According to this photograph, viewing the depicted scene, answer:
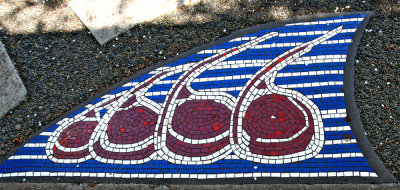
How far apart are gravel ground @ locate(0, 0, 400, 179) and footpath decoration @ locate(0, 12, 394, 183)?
0.13 m

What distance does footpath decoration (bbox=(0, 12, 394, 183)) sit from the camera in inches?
150

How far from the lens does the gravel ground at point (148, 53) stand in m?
4.14

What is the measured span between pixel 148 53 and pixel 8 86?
6.07 feet

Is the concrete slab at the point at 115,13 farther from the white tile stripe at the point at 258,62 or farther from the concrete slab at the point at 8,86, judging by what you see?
the concrete slab at the point at 8,86

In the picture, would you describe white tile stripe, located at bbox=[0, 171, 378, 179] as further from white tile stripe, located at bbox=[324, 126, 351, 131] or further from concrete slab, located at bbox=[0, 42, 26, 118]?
concrete slab, located at bbox=[0, 42, 26, 118]

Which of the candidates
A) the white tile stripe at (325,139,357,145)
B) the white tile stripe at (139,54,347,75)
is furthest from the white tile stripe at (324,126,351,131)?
the white tile stripe at (139,54,347,75)

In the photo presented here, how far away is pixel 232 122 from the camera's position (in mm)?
4055

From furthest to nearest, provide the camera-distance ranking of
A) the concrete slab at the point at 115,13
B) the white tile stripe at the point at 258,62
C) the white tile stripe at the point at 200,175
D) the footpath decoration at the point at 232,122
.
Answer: the concrete slab at the point at 115,13, the white tile stripe at the point at 258,62, the footpath decoration at the point at 232,122, the white tile stripe at the point at 200,175

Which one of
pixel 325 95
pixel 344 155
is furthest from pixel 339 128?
pixel 325 95

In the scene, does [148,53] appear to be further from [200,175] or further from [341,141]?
[341,141]

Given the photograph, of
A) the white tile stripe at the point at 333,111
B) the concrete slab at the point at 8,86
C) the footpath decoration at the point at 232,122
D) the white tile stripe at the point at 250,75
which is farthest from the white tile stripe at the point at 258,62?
the concrete slab at the point at 8,86

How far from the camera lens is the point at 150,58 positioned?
4.49 metres

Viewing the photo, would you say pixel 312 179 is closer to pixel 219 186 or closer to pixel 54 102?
pixel 219 186

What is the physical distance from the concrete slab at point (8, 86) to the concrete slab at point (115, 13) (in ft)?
3.68
